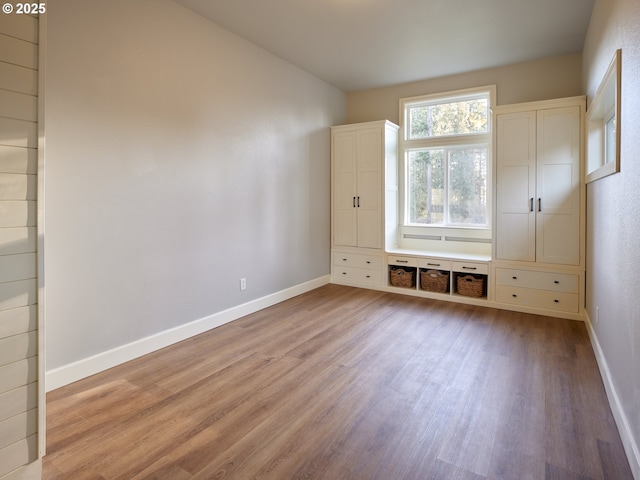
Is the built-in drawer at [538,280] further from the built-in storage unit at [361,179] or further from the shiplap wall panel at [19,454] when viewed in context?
the shiplap wall panel at [19,454]

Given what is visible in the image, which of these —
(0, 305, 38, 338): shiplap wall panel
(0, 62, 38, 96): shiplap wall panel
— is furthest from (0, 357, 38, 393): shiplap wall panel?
(0, 62, 38, 96): shiplap wall panel

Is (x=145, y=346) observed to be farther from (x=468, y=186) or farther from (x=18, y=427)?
(x=468, y=186)

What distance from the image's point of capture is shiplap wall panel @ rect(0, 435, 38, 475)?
1558mm

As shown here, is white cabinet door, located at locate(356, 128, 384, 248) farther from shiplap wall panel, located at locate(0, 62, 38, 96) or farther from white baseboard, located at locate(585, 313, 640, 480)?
shiplap wall panel, located at locate(0, 62, 38, 96)

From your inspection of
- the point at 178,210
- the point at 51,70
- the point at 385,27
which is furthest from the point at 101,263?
the point at 385,27

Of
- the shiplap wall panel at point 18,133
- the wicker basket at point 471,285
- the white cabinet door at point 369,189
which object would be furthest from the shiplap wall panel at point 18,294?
the wicker basket at point 471,285

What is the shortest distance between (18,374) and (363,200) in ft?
13.6

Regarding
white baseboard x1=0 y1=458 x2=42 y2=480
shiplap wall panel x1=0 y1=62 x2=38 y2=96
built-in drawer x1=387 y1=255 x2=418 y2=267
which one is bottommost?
white baseboard x1=0 y1=458 x2=42 y2=480

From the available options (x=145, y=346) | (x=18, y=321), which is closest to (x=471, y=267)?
(x=145, y=346)

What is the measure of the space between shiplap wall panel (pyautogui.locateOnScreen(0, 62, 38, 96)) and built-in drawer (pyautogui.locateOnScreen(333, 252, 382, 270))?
4.08 meters

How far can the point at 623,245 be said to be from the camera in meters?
2.03

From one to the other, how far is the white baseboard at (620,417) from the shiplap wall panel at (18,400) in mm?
2587

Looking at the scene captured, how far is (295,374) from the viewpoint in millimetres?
2650

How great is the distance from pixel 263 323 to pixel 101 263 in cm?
158
